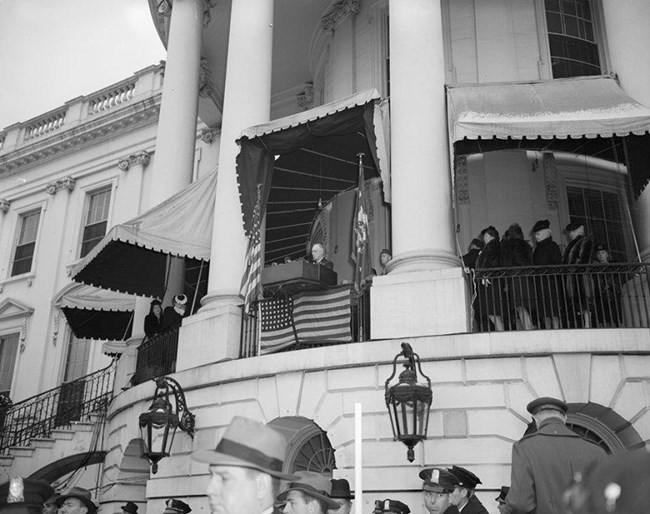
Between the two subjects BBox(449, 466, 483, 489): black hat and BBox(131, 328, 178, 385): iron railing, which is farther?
BBox(131, 328, 178, 385): iron railing

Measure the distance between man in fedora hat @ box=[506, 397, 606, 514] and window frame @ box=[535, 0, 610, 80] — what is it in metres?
11.3

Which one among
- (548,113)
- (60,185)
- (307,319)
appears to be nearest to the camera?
(307,319)

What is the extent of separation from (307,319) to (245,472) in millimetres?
8729

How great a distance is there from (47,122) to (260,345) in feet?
68.8

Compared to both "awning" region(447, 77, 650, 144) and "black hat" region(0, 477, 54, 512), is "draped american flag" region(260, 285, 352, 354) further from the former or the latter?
"black hat" region(0, 477, 54, 512)

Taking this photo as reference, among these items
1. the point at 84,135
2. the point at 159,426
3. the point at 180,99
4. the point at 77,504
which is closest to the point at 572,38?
the point at 180,99

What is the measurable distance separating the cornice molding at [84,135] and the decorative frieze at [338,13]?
8.94m

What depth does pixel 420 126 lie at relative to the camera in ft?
41.1

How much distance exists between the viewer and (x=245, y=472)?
12.1ft

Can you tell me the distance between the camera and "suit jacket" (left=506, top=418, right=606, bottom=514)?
5.61 metres

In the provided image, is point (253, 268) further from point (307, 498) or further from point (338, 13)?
point (338, 13)

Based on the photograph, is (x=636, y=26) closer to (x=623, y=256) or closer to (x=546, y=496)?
(x=623, y=256)

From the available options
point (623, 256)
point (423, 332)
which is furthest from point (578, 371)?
point (623, 256)

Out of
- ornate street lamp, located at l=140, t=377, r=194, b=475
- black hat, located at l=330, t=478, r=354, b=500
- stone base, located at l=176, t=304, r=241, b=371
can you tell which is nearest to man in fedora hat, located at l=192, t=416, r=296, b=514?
black hat, located at l=330, t=478, r=354, b=500
